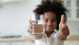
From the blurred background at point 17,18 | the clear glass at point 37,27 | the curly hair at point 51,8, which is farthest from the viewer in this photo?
the blurred background at point 17,18

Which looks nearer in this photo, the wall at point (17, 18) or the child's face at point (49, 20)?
the child's face at point (49, 20)

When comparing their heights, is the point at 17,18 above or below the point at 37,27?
above

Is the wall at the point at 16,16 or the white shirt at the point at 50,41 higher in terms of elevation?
the wall at the point at 16,16

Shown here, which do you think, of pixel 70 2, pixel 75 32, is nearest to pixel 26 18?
pixel 70 2

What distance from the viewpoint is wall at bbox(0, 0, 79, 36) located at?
1637 mm

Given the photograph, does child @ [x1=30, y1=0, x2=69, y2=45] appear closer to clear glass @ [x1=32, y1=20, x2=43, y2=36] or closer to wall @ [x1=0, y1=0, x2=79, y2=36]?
clear glass @ [x1=32, y1=20, x2=43, y2=36]

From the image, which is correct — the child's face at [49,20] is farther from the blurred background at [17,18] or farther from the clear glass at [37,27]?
the blurred background at [17,18]

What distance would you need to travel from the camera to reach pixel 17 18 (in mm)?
1638

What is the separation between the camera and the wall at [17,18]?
5.37ft

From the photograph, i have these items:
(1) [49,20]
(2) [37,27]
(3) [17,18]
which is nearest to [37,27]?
(2) [37,27]

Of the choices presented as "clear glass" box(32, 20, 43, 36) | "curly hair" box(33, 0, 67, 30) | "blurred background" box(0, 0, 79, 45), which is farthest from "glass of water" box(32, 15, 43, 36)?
"blurred background" box(0, 0, 79, 45)

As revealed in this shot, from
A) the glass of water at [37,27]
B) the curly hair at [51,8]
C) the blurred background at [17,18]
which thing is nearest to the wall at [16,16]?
the blurred background at [17,18]

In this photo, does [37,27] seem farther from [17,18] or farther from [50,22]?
[17,18]

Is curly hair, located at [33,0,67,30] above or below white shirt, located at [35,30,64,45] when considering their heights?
above
